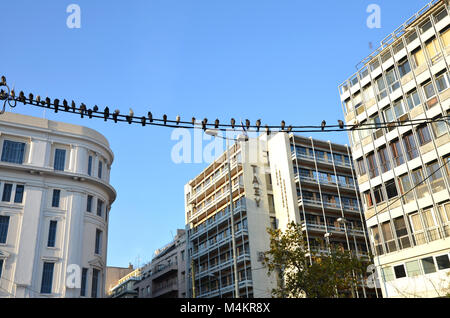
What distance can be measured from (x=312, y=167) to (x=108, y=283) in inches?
2819


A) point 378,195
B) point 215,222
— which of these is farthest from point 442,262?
point 215,222

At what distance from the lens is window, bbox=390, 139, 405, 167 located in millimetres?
30766

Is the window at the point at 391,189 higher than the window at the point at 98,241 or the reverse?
the reverse

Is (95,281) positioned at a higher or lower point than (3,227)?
lower

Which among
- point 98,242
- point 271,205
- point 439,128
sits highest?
point 271,205

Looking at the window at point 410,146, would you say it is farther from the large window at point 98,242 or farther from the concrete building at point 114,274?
the concrete building at point 114,274

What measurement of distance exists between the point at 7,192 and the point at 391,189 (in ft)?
111

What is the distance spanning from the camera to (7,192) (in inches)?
1577

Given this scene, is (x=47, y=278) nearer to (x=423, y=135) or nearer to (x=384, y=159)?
(x=384, y=159)

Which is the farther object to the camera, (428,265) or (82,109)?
(428,265)

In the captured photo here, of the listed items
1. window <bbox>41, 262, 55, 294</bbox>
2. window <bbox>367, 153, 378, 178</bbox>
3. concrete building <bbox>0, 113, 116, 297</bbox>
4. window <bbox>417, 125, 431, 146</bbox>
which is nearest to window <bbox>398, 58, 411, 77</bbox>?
window <bbox>417, 125, 431, 146</bbox>

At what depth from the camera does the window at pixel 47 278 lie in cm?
3810

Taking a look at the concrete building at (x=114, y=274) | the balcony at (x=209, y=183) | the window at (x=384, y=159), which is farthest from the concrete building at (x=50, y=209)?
the concrete building at (x=114, y=274)
